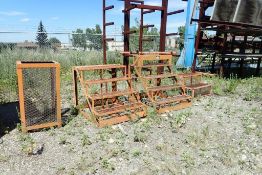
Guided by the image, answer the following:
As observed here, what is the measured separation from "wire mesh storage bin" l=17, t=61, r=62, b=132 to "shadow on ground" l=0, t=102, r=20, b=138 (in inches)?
16.8

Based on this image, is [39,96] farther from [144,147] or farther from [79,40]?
[79,40]

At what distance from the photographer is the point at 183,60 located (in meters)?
12.9

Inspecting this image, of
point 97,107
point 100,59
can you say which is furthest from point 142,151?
point 100,59

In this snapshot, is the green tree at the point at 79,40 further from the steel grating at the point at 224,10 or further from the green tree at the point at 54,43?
the steel grating at the point at 224,10

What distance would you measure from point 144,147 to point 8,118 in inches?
106

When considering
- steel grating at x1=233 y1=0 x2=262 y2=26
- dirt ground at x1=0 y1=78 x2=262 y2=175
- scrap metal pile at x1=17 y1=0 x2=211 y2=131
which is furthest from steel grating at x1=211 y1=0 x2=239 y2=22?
dirt ground at x1=0 y1=78 x2=262 y2=175

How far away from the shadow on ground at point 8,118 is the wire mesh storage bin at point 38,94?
0.43m

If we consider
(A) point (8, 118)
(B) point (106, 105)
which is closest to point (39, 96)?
(A) point (8, 118)

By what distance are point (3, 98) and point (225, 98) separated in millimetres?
5336

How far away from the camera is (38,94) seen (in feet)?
13.8

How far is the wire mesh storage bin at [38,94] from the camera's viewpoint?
399cm

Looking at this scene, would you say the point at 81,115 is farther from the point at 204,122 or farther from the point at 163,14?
the point at 163,14

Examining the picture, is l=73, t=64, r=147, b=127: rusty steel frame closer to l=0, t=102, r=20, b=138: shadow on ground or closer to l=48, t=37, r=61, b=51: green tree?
l=0, t=102, r=20, b=138: shadow on ground

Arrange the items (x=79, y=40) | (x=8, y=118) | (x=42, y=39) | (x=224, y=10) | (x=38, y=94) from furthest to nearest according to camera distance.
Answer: (x=79, y=40)
(x=42, y=39)
(x=224, y=10)
(x=8, y=118)
(x=38, y=94)
